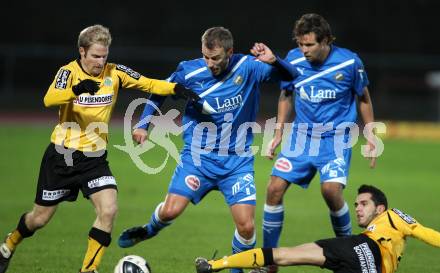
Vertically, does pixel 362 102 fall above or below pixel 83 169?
above

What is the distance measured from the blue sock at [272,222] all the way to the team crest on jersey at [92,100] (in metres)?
2.11

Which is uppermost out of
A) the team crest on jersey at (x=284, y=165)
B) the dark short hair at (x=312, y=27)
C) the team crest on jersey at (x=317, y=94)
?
the dark short hair at (x=312, y=27)

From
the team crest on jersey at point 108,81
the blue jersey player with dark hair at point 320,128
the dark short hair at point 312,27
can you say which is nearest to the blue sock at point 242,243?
the blue jersey player with dark hair at point 320,128

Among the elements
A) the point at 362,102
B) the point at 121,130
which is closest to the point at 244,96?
the point at 362,102

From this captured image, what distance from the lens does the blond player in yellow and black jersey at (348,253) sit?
6.80 metres

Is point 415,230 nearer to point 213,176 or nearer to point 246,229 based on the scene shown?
point 246,229

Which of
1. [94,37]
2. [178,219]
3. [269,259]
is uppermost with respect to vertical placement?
[94,37]

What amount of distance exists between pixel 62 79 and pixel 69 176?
86cm

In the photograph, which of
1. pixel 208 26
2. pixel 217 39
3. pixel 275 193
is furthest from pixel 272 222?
pixel 208 26

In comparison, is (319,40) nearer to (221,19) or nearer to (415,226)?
(415,226)

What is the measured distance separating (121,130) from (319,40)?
1503cm

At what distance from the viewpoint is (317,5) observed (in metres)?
30.8

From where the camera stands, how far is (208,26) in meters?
30.0

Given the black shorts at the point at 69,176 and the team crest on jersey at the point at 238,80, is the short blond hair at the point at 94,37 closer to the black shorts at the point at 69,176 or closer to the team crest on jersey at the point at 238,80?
the black shorts at the point at 69,176
